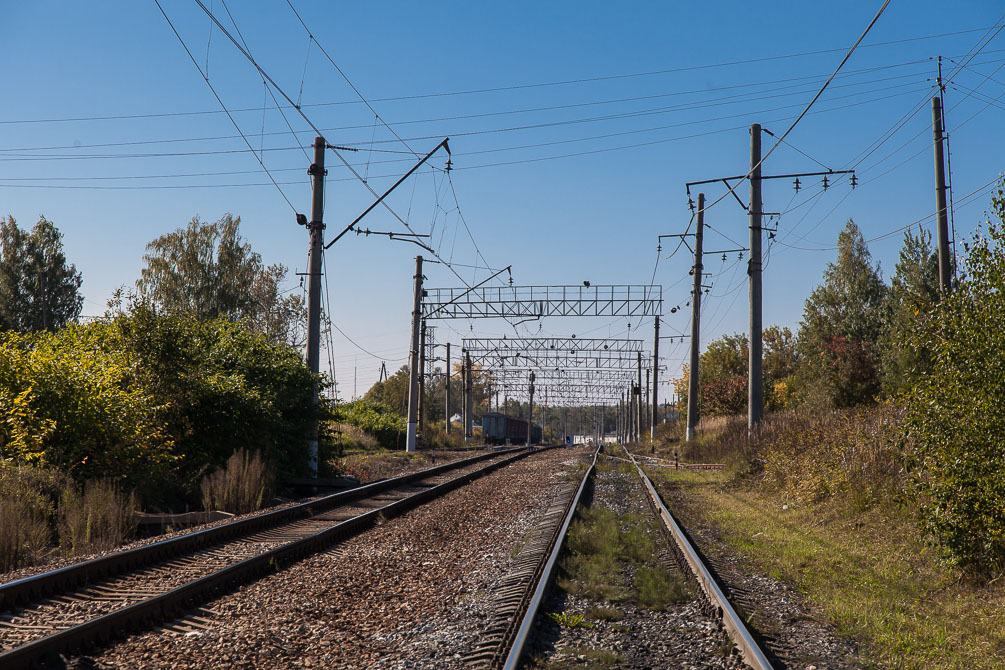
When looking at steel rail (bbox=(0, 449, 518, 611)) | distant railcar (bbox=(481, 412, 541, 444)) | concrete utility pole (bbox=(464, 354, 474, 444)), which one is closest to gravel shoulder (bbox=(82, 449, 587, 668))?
steel rail (bbox=(0, 449, 518, 611))

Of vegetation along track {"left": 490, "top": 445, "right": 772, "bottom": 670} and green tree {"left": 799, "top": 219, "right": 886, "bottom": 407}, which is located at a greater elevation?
green tree {"left": 799, "top": 219, "right": 886, "bottom": 407}

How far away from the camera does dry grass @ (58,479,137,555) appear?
10.3 meters

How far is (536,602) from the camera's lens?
6.86m

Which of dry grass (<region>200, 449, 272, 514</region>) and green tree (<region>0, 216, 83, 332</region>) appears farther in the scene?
green tree (<region>0, 216, 83, 332</region>)

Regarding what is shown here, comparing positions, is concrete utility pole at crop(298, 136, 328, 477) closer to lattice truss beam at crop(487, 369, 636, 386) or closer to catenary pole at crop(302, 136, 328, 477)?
catenary pole at crop(302, 136, 328, 477)

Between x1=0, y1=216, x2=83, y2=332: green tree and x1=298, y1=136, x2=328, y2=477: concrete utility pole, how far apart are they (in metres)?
43.7

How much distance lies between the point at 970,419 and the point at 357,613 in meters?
6.49

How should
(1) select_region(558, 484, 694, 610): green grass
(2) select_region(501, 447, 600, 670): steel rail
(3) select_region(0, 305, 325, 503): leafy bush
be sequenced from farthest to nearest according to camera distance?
1. (3) select_region(0, 305, 325, 503): leafy bush
2. (1) select_region(558, 484, 694, 610): green grass
3. (2) select_region(501, 447, 600, 670): steel rail

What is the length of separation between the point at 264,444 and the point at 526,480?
25.7ft

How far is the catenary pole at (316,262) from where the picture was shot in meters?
21.0

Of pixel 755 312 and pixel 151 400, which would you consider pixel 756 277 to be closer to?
pixel 755 312

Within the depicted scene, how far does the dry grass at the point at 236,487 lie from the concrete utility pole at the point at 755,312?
1357cm

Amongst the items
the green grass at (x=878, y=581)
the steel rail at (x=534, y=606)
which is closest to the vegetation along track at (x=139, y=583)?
the steel rail at (x=534, y=606)

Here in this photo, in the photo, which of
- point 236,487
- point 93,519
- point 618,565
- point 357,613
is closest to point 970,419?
point 618,565
